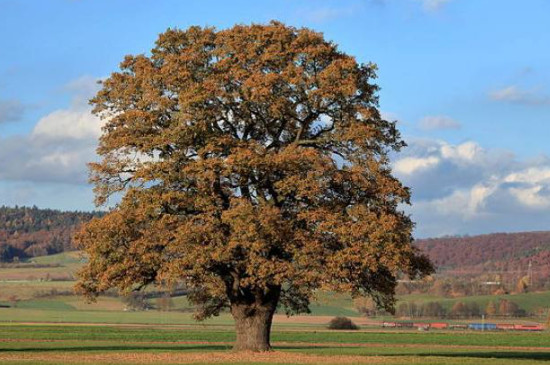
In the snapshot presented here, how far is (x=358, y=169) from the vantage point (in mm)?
44500

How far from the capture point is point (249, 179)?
4400cm

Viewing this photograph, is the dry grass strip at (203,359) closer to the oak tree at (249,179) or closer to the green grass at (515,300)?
the oak tree at (249,179)

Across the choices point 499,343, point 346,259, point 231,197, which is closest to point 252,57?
point 231,197

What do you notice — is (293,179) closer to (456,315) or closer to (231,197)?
(231,197)

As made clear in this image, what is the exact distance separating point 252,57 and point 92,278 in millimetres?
12222

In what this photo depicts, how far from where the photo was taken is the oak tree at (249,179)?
139 feet

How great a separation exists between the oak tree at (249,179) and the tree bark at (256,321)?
7cm

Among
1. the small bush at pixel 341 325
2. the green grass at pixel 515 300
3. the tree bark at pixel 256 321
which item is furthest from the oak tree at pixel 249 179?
the green grass at pixel 515 300

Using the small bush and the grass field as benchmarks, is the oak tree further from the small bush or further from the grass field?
the small bush

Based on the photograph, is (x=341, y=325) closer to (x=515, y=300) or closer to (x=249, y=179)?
(x=515, y=300)

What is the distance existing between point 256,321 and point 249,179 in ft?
22.5

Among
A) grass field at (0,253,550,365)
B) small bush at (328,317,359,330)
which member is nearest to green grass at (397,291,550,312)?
grass field at (0,253,550,365)

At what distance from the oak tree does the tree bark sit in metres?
0.07

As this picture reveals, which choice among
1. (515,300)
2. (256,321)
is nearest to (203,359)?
(256,321)
